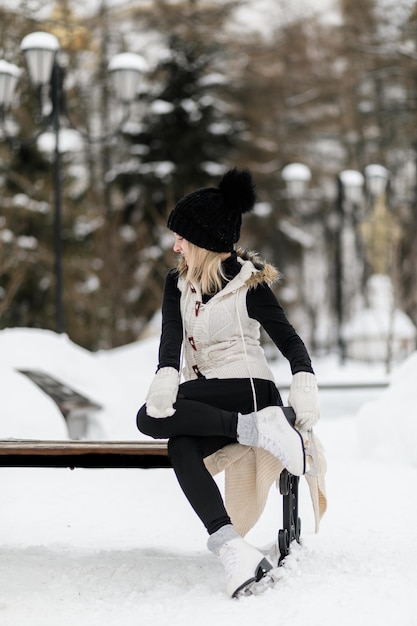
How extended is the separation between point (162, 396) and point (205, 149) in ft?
69.4

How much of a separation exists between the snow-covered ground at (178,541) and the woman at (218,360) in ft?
1.01

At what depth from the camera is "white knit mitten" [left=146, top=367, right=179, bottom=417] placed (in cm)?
338

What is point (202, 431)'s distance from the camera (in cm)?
343

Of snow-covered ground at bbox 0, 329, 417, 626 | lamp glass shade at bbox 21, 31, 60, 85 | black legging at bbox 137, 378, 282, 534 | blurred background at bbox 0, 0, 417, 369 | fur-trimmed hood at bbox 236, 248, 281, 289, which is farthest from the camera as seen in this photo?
blurred background at bbox 0, 0, 417, 369

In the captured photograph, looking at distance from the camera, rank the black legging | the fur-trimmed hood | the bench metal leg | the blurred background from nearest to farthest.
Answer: the black legging, the bench metal leg, the fur-trimmed hood, the blurred background

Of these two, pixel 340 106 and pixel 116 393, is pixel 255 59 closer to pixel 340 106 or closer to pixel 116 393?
pixel 340 106

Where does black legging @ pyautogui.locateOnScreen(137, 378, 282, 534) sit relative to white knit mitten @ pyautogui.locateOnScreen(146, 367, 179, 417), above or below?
below

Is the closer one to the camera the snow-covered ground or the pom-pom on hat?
the snow-covered ground

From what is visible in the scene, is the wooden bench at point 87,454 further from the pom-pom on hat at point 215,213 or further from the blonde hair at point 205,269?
the pom-pom on hat at point 215,213

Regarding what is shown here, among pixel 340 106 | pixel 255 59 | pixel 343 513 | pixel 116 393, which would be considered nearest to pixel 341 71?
pixel 340 106

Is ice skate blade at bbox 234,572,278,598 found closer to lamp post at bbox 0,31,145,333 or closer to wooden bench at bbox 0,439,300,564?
wooden bench at bbox 0,439,300,564

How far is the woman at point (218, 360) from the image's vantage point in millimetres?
3396

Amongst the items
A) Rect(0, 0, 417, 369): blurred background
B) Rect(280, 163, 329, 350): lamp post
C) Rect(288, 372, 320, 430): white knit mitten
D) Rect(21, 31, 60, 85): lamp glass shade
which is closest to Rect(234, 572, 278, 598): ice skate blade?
Rect(288, 372, 320, 430): white knit mitten

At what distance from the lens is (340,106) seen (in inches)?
1167
